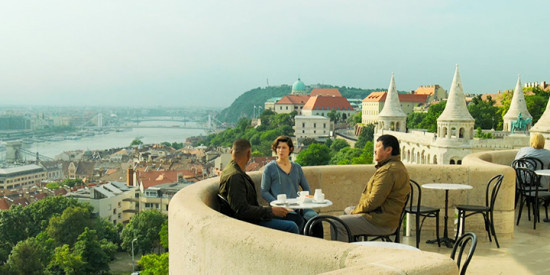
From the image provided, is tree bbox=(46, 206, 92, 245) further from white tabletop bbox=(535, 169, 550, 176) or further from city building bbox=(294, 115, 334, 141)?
city building bbox=(294, 115, 334, 141)

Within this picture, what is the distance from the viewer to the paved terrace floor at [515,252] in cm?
383

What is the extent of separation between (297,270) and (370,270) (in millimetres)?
487

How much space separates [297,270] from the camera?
7.43 feet

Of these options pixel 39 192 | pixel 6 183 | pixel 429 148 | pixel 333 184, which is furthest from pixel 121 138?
pixel 333 184

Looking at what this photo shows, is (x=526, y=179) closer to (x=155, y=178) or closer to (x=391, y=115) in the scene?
(x=391, y=115)

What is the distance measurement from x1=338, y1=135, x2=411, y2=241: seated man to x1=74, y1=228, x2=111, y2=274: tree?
38621 millimetres

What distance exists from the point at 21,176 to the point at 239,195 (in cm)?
10056

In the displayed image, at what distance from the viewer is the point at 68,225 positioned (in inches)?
1869

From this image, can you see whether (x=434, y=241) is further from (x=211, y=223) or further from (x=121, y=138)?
(x=121, y=138)

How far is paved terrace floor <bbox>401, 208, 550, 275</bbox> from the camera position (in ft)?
12.6

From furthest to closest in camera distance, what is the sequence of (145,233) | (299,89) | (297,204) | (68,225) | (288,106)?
(299,89), (288,106), (68,225), (145,233), (297,204)

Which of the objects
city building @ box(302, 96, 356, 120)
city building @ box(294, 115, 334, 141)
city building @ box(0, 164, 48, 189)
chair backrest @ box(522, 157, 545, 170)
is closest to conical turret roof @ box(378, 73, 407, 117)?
chair backrest @ box(522, 157, 545, 170)

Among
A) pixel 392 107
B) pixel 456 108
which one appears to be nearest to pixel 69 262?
pixel 392 107

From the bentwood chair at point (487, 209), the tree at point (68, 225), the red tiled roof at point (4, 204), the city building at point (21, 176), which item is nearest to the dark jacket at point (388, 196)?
the bentwood chair at point (487, 209)
